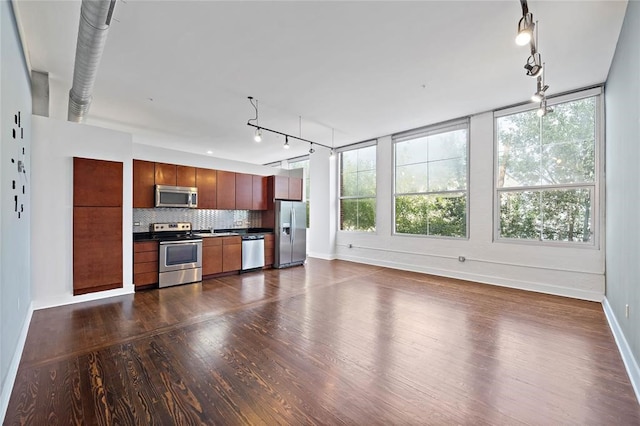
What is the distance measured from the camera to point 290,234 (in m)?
6.57

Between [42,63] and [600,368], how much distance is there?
6555 millimetres

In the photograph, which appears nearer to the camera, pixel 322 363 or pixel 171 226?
pixel 322 363

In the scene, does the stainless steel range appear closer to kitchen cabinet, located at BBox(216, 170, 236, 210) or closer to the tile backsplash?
the tile backsplash

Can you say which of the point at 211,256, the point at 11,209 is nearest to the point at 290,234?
the point at 211,256

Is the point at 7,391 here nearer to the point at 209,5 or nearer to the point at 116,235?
the point at 116,235

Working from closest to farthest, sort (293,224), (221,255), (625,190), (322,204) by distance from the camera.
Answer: (625,190), (221,255), (293,224), (322,204)

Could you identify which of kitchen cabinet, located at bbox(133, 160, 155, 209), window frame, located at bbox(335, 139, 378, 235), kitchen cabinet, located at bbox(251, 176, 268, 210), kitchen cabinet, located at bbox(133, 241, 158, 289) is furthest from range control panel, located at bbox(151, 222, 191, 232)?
window frame, located at bbox(335, 139, 378, 235)

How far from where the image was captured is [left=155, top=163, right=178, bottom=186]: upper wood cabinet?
16.2 feet

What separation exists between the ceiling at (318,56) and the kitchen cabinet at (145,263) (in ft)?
7.75

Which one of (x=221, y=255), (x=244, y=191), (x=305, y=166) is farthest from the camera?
(x=305, y=166)

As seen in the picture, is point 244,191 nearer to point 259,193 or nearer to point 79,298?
point 259,193

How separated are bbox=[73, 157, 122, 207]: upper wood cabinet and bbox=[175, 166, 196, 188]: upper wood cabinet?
105 cm

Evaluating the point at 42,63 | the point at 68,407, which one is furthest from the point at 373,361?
the point at 42,63

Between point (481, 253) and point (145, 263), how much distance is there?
588cm
